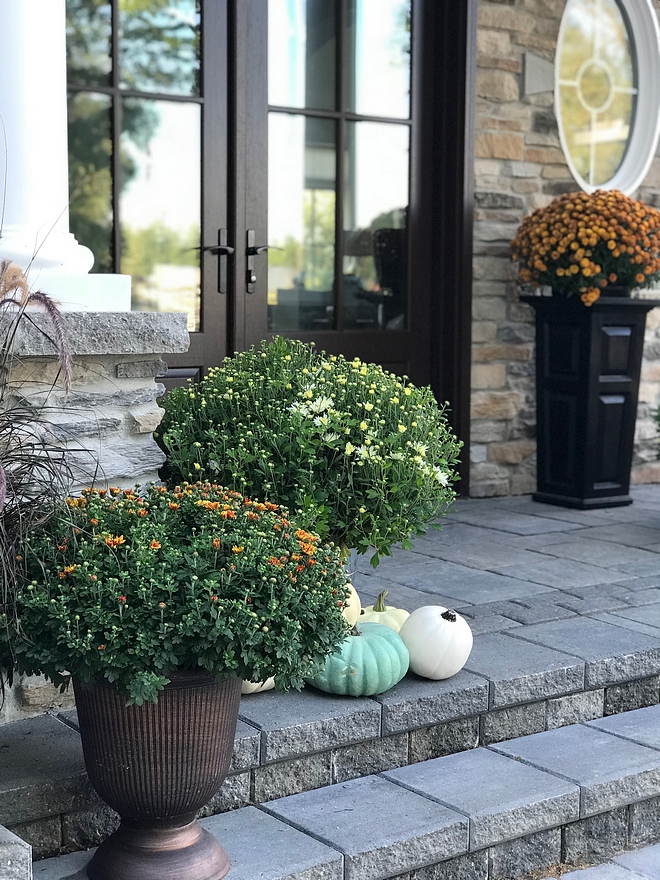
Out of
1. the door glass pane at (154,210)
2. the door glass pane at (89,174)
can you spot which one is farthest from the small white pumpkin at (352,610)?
the door glass pane at (89,174)

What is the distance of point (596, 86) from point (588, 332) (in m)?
1.45

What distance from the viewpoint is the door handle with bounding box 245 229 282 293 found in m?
4.54


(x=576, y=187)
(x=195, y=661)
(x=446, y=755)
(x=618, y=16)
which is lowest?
(x=446, y=755)

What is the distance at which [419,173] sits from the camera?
502cm

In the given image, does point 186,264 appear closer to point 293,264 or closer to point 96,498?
point 293,264

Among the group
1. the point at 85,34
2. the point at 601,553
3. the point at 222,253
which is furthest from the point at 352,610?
the point at 85,34

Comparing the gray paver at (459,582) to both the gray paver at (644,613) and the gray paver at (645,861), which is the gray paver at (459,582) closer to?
the gray paver at (644,613)

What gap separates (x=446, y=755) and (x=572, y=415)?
9.00ft

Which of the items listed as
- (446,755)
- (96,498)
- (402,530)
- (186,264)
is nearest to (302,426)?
(402,530)

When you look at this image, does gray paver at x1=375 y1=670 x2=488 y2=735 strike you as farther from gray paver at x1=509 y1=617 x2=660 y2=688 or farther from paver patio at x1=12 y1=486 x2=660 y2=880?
gray paver at x1=509 y1=617 x2=660 y2=688

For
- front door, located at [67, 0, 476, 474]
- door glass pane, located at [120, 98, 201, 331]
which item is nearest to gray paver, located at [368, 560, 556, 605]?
front door, located at [67, 0, 476, 474]

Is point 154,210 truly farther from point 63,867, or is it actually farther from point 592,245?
point 63,867

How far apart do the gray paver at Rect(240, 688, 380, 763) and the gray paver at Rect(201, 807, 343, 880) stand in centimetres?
15

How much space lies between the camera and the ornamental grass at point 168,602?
69.1 inches
